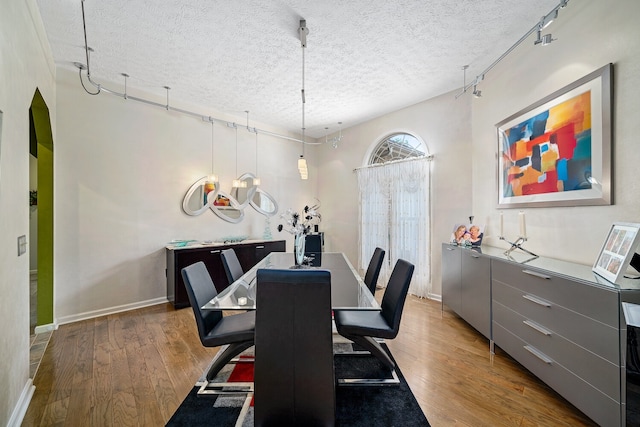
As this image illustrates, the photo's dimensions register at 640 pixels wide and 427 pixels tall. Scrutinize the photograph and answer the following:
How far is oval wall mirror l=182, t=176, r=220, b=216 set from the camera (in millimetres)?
4133

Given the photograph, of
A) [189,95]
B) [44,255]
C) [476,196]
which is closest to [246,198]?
[189,95]

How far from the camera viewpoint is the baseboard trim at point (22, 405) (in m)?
1.61

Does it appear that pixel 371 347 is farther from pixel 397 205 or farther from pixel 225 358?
pixel 397 205

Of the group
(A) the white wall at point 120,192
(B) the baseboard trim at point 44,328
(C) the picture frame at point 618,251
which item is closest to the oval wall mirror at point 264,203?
(A) the white wall at point 120,192

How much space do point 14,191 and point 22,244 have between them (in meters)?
0.41

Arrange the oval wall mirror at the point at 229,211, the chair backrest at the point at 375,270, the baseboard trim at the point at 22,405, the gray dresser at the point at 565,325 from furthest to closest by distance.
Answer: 1. the oval wall mirror at the point at 229,211
2. the chair backrest at the point at 375,270
3. the baseboard trim at the point at 22,405
4. the gray dresser at the point at 565,325

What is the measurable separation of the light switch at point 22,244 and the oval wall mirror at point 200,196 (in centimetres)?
217

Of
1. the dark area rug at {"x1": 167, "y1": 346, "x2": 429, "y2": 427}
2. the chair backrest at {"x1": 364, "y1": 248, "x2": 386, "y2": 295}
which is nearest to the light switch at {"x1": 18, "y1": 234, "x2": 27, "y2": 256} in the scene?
the dark area rug at {"x1": 167, "y1": 346, "x2": 429, "y2": 427}

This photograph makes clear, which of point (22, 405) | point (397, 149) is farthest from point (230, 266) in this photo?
point (397, 149)

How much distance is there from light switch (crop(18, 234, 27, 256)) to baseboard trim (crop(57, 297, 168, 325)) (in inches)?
70.5

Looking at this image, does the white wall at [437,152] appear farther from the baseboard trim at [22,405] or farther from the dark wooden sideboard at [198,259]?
the baseboard trim at [22,405]

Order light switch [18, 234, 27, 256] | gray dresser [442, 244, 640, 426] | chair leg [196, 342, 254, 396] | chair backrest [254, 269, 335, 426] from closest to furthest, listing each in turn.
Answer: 1. chair backrest [254, 269, 335, 426]
2. gray dresser [442, 244, 640, 426]
3. light switch [18, 234, 27, 256]
4. chair leg [196, 342, 254, 396]

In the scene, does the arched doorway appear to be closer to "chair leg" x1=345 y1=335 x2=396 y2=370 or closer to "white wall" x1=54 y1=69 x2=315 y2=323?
"white wall" x1=54 y1=69 x2=315 y2=323

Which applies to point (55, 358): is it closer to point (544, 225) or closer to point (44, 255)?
point (44, 255)
